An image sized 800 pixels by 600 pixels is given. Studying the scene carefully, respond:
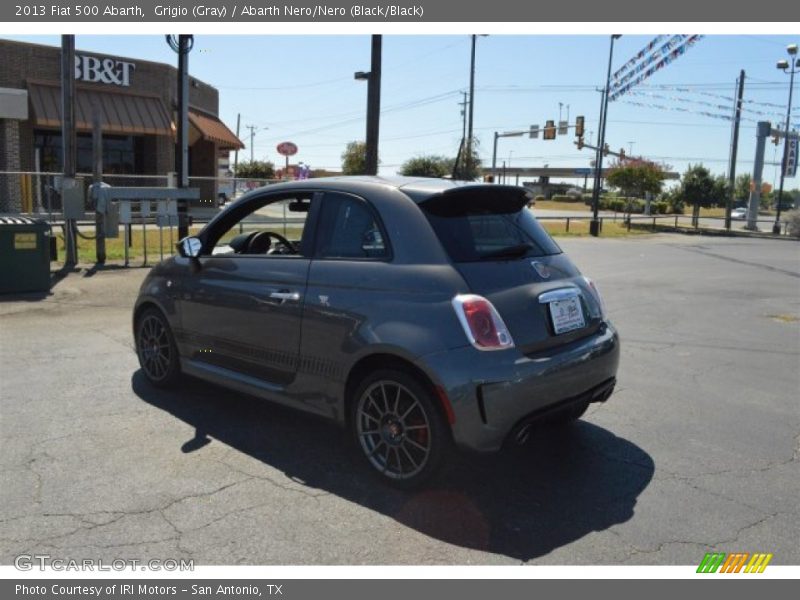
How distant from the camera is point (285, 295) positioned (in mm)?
4328

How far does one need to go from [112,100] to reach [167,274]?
79.1 feet

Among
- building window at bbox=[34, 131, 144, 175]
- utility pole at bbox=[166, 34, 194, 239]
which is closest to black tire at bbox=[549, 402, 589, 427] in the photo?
utility pole at bbox=[166, 34, 194, 239]

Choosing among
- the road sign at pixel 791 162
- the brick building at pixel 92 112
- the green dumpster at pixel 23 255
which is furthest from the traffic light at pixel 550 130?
the green dumpster at pixel 23 255

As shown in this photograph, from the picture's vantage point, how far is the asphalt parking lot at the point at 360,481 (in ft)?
10.6

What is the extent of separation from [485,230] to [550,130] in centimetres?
3636

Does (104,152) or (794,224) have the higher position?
(104,152)

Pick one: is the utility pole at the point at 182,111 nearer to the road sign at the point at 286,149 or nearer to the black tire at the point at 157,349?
the black tire at the point at 157,349

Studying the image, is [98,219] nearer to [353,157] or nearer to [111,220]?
[111,220]

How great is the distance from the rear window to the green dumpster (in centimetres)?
806

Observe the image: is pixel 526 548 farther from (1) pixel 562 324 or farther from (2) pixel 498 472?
(1) pixel 562 324

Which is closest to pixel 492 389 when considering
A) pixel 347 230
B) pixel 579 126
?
pixel 347 230

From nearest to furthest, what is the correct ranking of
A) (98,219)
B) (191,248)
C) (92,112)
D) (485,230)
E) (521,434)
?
(521,434)
(485,230)
(191,248)
(98,219)
(92,112)

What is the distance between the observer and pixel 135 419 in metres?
4.88

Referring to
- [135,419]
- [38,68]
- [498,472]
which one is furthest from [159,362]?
[38,68]
